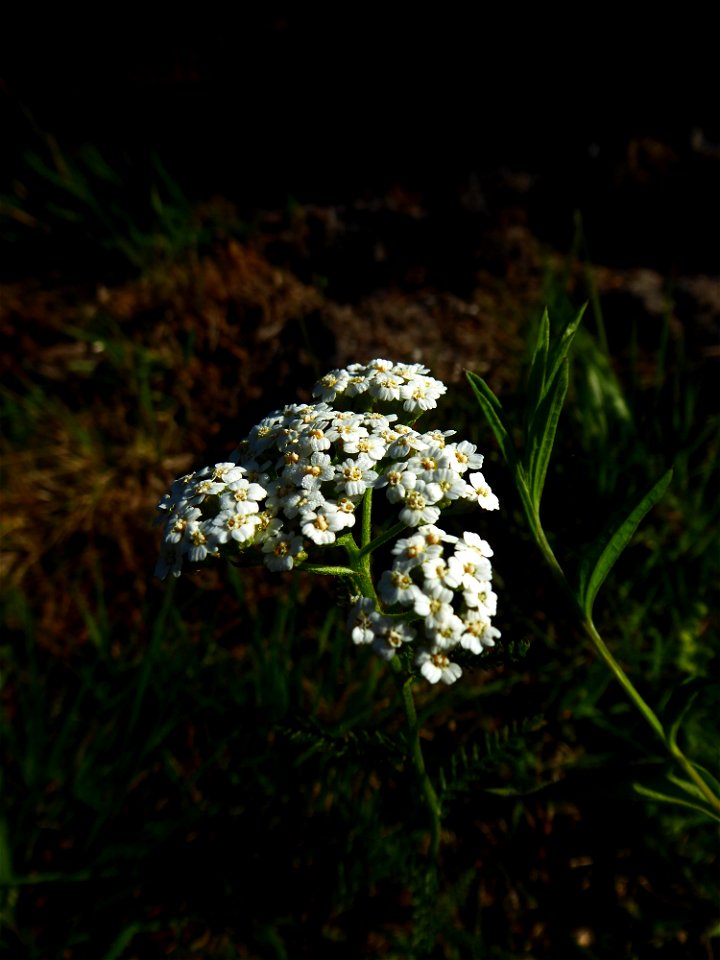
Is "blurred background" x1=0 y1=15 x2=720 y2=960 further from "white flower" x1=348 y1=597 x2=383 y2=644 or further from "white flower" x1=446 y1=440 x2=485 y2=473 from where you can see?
"white flower" x1=446 y1=440 x2=485 y2=473

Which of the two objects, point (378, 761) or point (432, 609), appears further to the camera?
point (378, 761)

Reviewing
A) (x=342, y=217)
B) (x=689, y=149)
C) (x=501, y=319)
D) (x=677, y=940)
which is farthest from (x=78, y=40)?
(x=677, y=940)

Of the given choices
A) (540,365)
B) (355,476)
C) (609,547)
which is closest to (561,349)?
(540,365)

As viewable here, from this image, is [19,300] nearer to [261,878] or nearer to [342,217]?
[342,217]

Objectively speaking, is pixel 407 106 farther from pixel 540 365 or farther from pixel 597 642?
pixel 597 642

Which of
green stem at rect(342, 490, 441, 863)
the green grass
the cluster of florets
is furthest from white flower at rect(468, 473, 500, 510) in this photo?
the green grass

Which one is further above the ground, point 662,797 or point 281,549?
point 281,549
